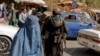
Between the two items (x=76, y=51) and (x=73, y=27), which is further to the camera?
(x=73, y=27)

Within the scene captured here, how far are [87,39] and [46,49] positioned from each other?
4365 mm

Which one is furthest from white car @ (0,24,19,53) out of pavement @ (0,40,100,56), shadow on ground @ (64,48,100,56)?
shadow on ground @ (64,48,100,56)

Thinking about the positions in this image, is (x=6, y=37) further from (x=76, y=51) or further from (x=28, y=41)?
(x=28, y=41)

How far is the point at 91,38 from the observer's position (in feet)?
45.3

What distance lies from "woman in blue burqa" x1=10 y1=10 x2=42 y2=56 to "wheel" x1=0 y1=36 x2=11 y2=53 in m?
6.58

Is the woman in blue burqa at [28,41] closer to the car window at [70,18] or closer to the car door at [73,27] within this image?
the car door at [73,27]

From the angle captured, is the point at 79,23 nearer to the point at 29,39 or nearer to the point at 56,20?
the point at 56,20

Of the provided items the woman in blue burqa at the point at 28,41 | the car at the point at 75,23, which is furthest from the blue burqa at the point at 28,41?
the car at the point at 75,23

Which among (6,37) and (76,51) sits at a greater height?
(6,37)

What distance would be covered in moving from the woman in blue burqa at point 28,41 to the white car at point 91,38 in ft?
20.9

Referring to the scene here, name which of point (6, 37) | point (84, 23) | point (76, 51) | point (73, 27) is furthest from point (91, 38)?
point (84, 23)

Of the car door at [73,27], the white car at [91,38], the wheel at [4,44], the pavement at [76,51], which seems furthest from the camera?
the car door at [73,27]

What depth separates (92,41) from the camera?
13.7 metres

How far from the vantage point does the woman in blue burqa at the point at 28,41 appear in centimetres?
712
